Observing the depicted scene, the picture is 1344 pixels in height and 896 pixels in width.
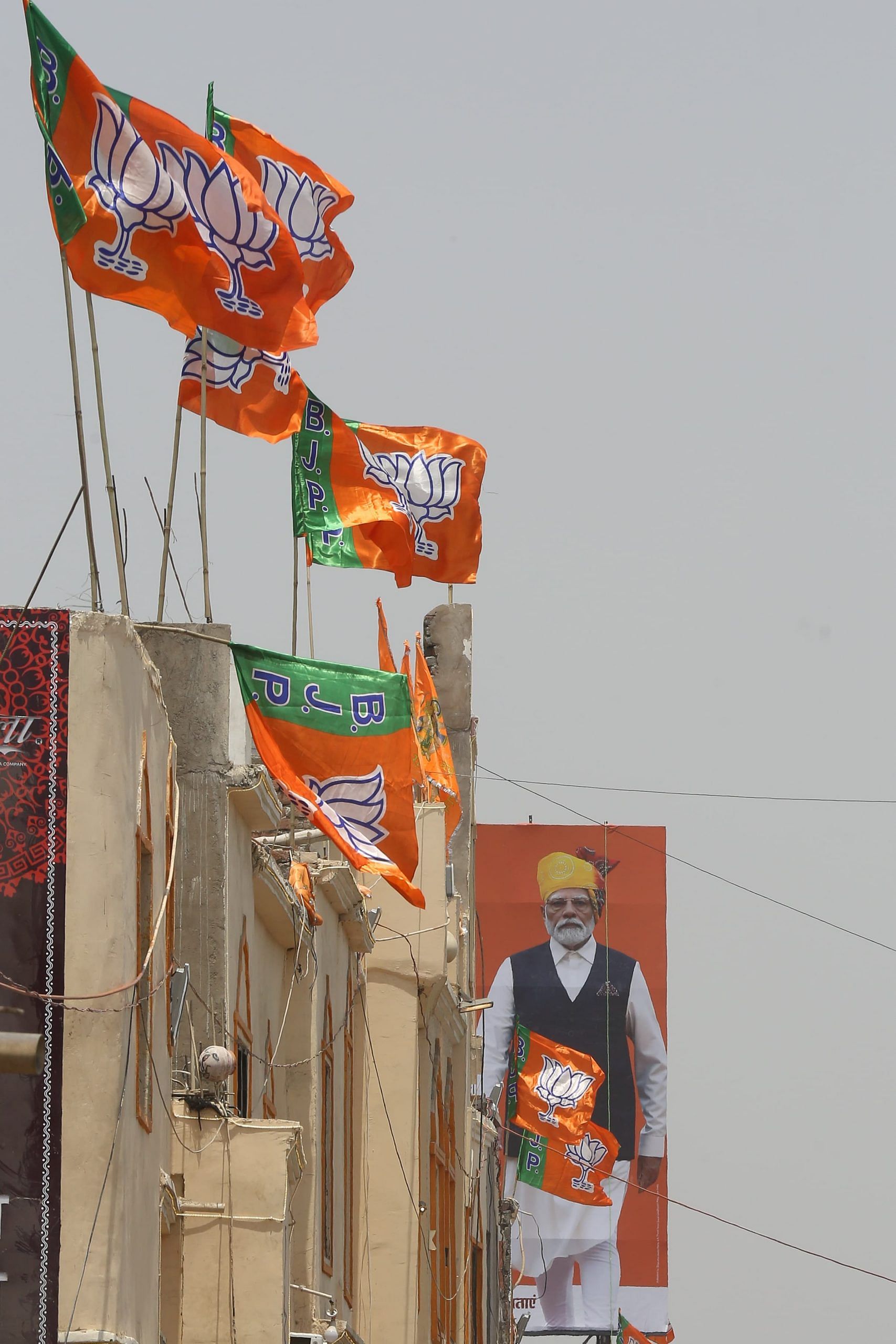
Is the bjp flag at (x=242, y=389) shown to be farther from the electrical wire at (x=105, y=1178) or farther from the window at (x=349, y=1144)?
the electrical wire at (x=105, y=1178)

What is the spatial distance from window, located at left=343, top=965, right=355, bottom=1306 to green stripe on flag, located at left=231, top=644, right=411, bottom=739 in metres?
6.94

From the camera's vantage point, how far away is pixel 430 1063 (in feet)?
92.1

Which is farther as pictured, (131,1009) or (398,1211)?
(398,1211)

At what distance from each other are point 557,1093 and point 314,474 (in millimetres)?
24986

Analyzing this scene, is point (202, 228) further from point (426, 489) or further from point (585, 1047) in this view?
point (585, 1047)

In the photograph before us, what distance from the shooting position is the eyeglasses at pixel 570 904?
214ft

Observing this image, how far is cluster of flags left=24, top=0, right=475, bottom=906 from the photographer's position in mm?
15078

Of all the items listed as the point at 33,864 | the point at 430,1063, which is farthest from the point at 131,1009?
the point at 430,1063

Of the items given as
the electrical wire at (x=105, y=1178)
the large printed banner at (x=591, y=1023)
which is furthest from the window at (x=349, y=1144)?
the large printed banner at (x=591, y=1023)

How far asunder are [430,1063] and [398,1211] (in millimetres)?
3160

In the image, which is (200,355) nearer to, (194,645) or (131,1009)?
(194,645)

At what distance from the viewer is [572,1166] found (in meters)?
55.7

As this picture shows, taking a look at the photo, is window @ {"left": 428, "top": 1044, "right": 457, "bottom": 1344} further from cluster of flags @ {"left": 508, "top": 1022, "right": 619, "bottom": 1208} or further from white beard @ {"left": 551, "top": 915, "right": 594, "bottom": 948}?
white beard @ {"left": 551, "top": 915, "right": 594, "bottom": 948}

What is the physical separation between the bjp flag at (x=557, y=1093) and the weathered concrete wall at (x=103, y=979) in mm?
32633
